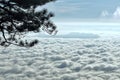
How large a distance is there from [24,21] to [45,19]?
177 centimetres

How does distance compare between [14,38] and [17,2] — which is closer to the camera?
[17,2]

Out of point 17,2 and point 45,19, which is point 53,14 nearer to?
point 45,19

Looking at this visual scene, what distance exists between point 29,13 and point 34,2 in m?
1.18

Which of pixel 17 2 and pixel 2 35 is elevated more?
pixel 17 2

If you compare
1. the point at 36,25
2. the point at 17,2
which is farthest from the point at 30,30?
the point at 17,2

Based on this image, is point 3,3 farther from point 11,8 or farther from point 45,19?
point 45,19

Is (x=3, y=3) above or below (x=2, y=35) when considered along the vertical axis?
above

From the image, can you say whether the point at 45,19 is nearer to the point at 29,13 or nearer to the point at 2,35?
the point at 29,13

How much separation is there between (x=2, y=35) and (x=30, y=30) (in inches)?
95.5

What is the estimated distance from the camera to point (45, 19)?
36562mm

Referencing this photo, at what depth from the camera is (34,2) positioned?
1394 inches

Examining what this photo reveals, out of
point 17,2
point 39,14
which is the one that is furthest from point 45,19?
point 17,2

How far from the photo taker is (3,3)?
34562mm

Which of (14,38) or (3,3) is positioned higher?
(3,3)
